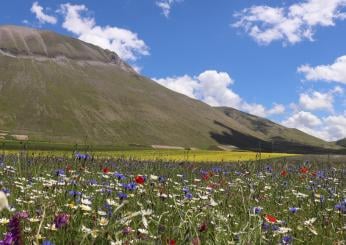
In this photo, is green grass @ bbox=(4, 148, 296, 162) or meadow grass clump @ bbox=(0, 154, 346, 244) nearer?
meadow grass clump @ bbox=(0, 154, 346, 244)

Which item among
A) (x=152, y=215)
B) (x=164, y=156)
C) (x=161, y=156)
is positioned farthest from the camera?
(x=164, y=156)

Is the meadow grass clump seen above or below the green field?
below

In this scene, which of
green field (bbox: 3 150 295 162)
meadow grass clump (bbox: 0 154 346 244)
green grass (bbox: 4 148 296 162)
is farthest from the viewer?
green grass (bbox: 4 148 296 162)

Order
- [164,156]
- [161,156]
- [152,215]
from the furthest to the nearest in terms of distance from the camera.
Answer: [164,156], [161,156], [152,215]

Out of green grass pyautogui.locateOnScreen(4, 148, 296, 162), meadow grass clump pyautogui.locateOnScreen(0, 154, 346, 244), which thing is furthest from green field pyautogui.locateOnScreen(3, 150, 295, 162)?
meadow grass clump pyautogui.locateOnScreen(0, 154, 346, 244)

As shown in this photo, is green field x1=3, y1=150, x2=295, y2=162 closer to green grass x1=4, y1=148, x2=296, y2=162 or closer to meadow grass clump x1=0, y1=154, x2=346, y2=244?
green grass x1=4, y1=148, x2=296, y2=162

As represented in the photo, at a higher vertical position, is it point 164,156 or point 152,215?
point 164,156

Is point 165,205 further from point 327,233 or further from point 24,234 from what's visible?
point 24,234

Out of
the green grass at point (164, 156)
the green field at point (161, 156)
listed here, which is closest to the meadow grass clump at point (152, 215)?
the green field at point (161, 156)

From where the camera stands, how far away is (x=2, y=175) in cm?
962

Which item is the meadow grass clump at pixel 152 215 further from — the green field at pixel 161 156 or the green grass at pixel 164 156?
the green grass at pixel 164 156

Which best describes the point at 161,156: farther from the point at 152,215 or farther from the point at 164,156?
the point at 152,215

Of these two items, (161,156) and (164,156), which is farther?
(164,156)

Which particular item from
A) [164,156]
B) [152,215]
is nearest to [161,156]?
[164,156]
